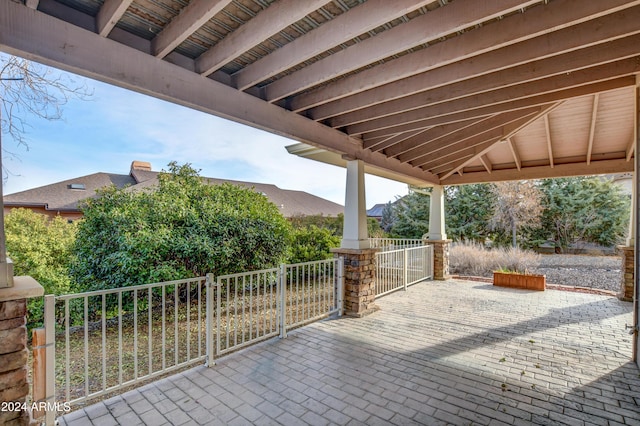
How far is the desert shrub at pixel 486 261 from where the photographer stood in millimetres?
9129

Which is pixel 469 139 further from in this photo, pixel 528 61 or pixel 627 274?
pixel 627 274

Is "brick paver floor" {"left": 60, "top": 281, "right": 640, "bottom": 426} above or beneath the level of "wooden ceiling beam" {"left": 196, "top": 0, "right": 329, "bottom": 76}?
beneath

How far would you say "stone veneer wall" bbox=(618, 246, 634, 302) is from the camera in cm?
610

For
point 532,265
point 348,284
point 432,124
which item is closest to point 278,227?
point 348,284

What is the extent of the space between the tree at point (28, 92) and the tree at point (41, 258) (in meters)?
2.70

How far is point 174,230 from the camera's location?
16.6 ft

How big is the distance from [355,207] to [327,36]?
10.2 ft

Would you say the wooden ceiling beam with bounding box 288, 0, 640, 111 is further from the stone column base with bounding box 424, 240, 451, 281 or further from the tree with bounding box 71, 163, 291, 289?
the stone column base with bounding box 424, 240, 451, 281

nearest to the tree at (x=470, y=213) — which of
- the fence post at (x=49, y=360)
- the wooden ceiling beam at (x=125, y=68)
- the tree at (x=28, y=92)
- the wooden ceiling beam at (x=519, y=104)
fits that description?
the wooden ceiling beam at (x=519, y=104)

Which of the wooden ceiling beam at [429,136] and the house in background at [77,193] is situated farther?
the house in background at [77,193]

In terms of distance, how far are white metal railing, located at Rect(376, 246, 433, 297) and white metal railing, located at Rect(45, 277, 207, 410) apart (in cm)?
382

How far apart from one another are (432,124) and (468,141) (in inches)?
78.1

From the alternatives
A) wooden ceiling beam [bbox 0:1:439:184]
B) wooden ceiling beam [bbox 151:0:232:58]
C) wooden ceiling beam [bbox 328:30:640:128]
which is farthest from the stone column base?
wooden ceiling beam [bbox 151:0:232:58]

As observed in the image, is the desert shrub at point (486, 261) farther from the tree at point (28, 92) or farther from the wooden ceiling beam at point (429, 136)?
the tree at point (28, 92)
